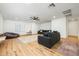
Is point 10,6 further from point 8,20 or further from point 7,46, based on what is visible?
point 7,46

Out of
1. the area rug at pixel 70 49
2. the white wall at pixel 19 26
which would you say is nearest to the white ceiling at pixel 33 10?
the white wall at pixel 19 26

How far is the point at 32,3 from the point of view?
2.14 meters

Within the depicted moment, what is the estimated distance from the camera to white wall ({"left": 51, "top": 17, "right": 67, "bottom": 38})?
2.16 m

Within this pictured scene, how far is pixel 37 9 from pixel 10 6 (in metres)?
0.60

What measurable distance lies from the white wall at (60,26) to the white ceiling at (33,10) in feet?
0.37

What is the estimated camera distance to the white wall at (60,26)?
7.10 feet

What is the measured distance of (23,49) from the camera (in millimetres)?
2115

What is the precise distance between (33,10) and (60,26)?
714mm

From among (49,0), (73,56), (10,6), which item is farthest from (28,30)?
(73,56)

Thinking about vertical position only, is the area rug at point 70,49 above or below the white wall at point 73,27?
below

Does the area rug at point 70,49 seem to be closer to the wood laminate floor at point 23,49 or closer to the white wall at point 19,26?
the wood laminate floor at point 23,49

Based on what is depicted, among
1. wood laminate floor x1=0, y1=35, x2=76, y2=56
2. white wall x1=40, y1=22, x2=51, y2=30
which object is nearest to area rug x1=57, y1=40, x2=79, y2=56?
wood laminate floor x1=0, y1=35, x2=76, y2=56

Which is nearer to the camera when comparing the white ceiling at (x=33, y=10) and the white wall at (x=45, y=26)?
the white ceiling at (x=33, y=10)

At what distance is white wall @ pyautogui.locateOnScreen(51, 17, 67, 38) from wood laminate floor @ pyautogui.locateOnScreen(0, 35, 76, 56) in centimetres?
30
